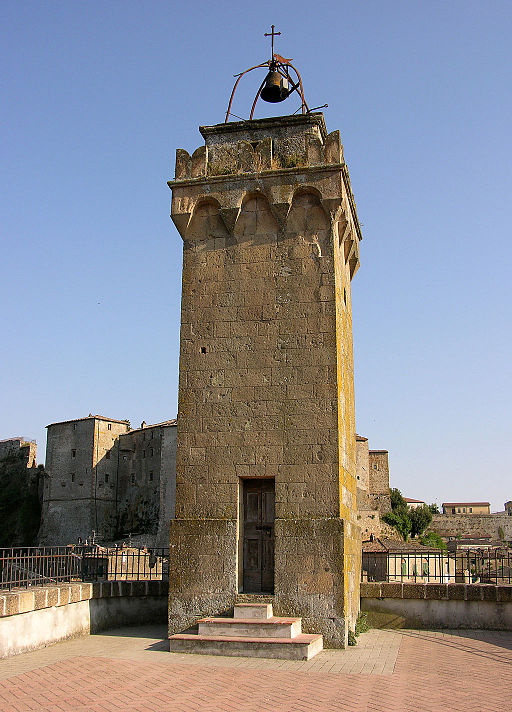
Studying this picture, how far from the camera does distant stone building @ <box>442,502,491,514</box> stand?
118000 millimetres

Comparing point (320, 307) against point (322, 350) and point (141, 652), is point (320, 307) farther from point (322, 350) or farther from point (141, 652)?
point (141, 652)

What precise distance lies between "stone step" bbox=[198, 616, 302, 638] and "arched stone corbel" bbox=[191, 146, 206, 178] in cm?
758

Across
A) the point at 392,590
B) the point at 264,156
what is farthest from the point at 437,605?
the point at 264,156

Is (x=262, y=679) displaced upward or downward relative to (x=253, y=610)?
downward

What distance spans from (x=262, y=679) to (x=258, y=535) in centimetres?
316

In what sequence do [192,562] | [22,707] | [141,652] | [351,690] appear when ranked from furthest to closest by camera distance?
[192,562] → [141,652] → [351,690] → [22,707]

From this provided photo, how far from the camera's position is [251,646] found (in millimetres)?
9672

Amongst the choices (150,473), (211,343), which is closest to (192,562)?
(211,343)

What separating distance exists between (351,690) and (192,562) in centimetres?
401

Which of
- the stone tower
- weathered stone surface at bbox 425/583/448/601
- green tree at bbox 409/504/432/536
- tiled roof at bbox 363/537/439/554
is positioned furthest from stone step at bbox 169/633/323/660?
green tree at bbox 409/504/432/536

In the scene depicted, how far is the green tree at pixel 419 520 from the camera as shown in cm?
7419

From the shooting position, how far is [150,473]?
61656 millimetres

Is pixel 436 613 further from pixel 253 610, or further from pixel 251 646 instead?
pixel 251 646

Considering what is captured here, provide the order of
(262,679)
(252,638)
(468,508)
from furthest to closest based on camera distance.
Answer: (468,508)
(252,638)
(262,679)
